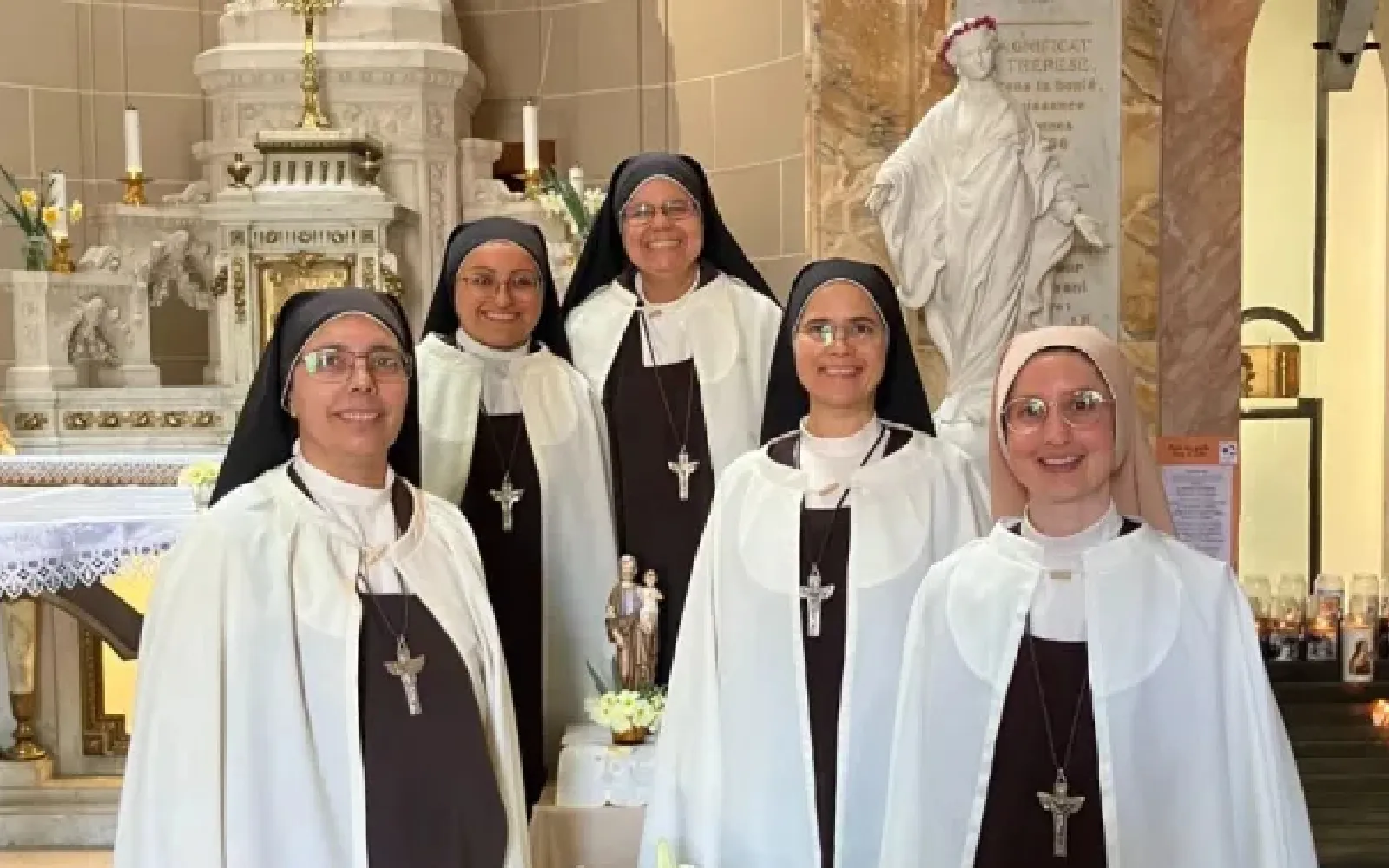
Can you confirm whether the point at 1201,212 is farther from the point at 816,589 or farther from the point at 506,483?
the point at 816,589

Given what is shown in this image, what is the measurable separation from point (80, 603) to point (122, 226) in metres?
2.81

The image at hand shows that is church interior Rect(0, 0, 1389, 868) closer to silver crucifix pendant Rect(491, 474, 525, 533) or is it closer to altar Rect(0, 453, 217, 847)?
altar Rect(0, 453, 217, 847)

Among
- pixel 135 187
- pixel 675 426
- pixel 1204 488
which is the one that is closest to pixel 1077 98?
pixel 1204 488

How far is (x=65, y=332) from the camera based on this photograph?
22.6ft

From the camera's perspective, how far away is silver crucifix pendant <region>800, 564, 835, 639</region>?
313 cm

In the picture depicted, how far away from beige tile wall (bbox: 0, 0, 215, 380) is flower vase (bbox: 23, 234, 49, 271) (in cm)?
102

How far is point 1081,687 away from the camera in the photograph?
260 centimetres

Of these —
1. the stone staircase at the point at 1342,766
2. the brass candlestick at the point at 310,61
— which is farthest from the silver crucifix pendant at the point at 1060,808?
the brass candlestick at the point at 310,61

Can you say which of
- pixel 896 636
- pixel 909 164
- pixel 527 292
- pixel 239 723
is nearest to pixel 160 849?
pixel 239 723

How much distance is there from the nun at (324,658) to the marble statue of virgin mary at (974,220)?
312 centimetres

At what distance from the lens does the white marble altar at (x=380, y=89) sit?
7527mm

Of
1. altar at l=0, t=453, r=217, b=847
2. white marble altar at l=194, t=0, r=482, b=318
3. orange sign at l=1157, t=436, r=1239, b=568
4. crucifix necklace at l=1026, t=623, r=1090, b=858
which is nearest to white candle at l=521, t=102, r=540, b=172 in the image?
white marble altar at l=194, t=0, r=482, b=318

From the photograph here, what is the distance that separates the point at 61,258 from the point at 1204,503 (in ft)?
17.2

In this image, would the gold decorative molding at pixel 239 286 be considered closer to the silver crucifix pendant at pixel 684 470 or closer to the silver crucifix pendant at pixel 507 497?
the silver crucifix pendant at pixel 507 497
